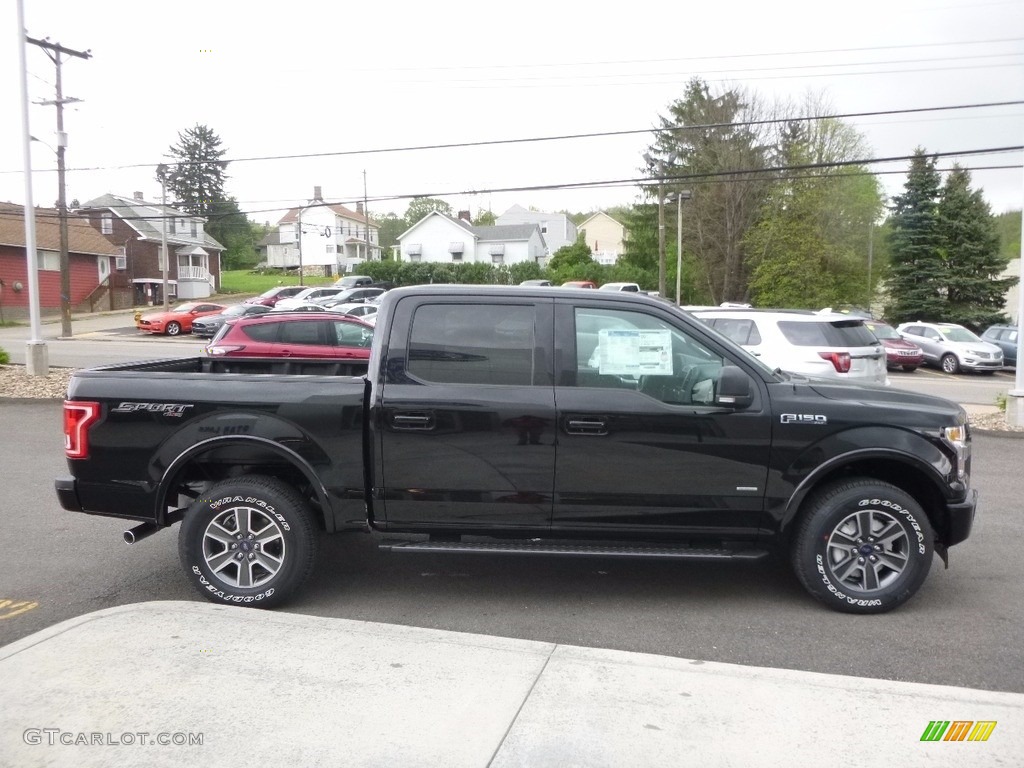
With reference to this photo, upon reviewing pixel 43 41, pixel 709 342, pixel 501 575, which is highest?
pixel 43 41

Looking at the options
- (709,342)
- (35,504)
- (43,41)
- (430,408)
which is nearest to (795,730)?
(709,342)

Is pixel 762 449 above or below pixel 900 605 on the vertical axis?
above

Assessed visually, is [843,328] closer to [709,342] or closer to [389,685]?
[709,342]

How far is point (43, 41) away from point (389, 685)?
32091 millimetres

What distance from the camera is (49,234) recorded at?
49.1 metres

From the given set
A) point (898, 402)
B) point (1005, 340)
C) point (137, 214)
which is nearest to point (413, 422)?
point (898, 402)

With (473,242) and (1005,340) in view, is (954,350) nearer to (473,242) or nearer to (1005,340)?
(1005,340)

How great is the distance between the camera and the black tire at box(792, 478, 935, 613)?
5000 millimetres

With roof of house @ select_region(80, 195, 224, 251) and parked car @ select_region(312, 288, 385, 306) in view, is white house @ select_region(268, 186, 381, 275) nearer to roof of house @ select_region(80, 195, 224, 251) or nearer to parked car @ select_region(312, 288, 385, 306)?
roof of house @ select_region(80, 195, 224, 251)

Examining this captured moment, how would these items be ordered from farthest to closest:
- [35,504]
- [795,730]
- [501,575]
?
[35,504] < [501,575] < [795,730]

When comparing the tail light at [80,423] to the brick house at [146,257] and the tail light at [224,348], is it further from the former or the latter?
the brick house at [146,257]

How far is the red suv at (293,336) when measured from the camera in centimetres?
1406

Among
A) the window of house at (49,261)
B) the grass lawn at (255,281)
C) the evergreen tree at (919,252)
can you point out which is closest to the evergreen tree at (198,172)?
the grass lawn at (255,281)

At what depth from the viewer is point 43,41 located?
28922 millimetres
